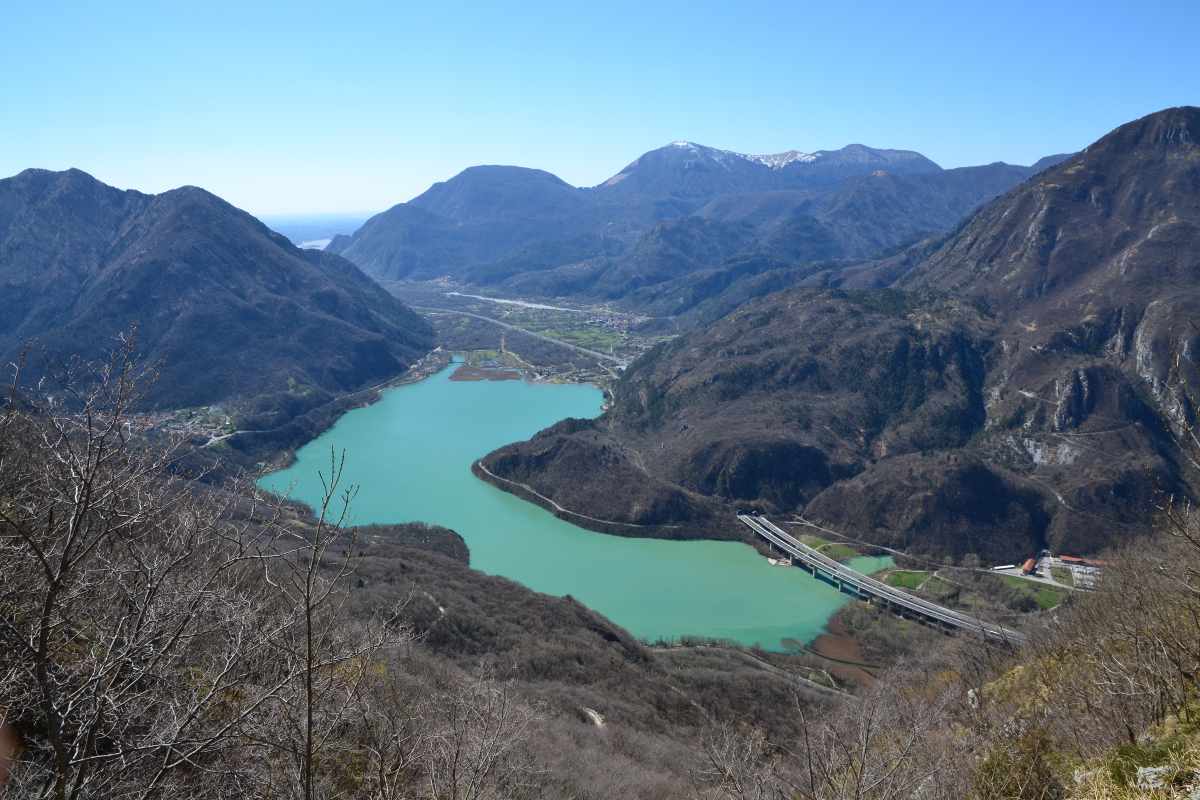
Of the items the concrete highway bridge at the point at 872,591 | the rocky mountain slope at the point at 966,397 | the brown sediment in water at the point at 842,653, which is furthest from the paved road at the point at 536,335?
the brown sediment in water at the point at 842,653

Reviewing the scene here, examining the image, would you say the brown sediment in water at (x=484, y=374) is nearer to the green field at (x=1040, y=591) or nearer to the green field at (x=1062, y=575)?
the green field at (x=1040, y=591)

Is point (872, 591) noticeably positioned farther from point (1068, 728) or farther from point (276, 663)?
point (276, 663)

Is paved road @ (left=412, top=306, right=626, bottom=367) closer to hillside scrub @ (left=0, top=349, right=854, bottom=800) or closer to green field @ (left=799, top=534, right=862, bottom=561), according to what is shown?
green field @ (left=799, top=534, right=862, bottom=561)

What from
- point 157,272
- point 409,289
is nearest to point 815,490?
point 157,272

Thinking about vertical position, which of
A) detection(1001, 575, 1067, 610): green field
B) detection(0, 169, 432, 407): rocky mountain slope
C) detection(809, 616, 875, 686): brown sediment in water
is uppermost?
detection(0, 169, 432, 407): rocky mountain slope

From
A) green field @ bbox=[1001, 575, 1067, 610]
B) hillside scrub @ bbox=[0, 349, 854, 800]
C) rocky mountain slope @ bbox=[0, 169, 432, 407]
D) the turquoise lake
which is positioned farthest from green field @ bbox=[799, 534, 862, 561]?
rocky mountain slope @ bbox=[0, 169, 432, 407]
